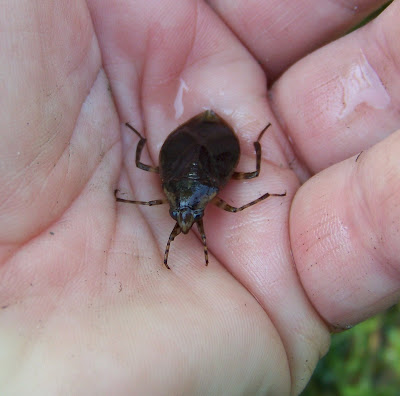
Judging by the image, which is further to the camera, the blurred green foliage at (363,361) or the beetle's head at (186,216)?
the blurred green foliage at (363,361)

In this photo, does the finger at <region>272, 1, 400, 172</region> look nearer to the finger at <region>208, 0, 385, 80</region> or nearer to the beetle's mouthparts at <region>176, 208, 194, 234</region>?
the finger at <region>208, 0, 385, 80</region>

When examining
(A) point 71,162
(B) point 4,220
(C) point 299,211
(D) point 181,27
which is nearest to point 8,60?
(A) point 71,162

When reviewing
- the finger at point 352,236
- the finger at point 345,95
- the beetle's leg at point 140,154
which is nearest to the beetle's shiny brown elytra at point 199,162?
the beetle's leg at point 140,154

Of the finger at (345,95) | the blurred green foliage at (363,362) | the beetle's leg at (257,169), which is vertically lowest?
the blurred green foliage at (363,362)

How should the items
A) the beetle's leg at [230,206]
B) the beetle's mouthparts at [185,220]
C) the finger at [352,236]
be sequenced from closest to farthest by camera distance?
the finger at [352,236]
the beetle's mouthparts at [185,220]
the beetle's leg at [230,206]

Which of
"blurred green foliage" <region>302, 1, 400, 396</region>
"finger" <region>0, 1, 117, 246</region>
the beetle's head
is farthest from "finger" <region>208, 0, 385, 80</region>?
the beetle's head

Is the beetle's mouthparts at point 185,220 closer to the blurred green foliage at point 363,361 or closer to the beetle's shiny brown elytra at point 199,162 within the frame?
the beetle's shiny brown elytra at point 199,162
